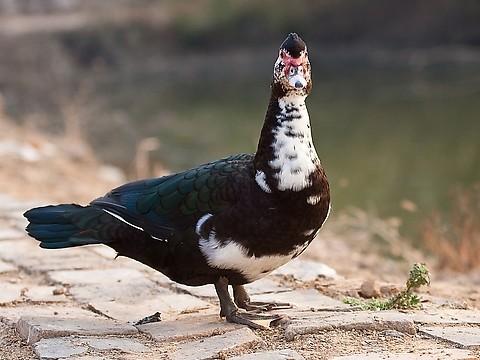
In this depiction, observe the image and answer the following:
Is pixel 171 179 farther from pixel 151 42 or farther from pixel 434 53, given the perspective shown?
pixel 151 42

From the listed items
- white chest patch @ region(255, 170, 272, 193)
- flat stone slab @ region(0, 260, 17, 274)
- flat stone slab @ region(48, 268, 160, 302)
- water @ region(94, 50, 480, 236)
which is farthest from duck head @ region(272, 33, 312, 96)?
water @ region(94, 50, 480, 236)

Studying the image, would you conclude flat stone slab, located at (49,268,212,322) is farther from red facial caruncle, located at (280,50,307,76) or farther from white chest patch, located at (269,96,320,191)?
red facial caruncle, located at (280,50,307,76)

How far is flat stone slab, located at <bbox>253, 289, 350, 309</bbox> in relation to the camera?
423 cm

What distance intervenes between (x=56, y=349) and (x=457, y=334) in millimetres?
1463

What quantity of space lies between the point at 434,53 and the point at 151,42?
28.2ft

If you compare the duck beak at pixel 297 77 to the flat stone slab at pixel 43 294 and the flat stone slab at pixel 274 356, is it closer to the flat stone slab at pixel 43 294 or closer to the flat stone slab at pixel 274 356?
the flat stone slab at pixel 274 356

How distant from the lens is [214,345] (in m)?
3.56

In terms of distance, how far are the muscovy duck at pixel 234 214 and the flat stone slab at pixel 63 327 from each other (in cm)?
30

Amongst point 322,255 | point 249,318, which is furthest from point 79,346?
point 322,255

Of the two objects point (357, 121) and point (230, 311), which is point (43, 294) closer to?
point (230, 311)

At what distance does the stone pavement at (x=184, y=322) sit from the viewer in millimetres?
3486

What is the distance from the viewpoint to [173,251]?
154 inches

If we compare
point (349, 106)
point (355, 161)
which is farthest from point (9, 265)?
point (349, 106)

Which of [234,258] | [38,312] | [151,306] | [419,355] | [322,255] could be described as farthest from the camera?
[322,255]
